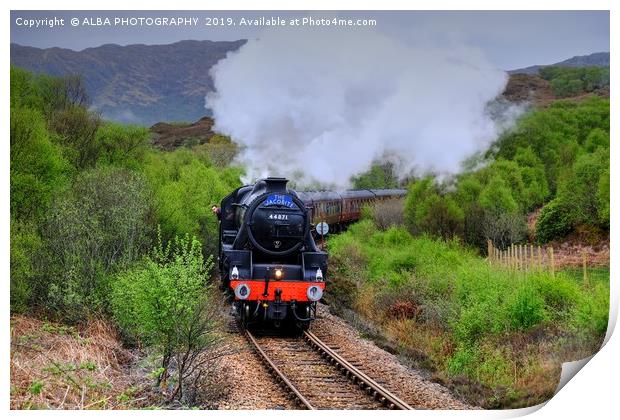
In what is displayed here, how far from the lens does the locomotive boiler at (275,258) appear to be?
12555 mm

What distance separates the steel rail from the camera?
8906mm

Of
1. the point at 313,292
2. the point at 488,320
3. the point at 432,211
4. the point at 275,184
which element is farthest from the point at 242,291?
the point at 432,211

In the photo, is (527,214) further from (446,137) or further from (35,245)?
(35,245)

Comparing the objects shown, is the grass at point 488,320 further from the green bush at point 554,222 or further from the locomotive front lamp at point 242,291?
the locomotive front lamp at point 242,291

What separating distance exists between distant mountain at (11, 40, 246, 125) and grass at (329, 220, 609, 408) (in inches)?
230

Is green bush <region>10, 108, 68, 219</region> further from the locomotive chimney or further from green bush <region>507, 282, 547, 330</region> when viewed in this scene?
green bush <region>507, 282, 547, 330</region>

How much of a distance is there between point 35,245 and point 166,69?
900 cm

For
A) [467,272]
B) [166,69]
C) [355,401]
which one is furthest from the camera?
[166,69]

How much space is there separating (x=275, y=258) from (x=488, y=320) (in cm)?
392

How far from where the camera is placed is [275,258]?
12.9 meters

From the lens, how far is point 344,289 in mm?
16969

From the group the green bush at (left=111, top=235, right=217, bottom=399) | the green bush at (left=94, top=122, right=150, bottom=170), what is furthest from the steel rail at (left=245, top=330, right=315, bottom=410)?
the green bush at (left=94, top=122, right=150, bottom=170)

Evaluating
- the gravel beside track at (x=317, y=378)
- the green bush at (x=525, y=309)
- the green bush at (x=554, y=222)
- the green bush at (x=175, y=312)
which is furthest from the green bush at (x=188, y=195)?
the green bush at (x=554, y=222)
